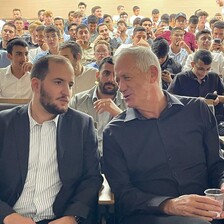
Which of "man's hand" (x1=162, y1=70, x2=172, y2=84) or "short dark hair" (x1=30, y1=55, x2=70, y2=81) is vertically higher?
"short dark hair" (x1=30, y1=55, x2=70, y2=81)

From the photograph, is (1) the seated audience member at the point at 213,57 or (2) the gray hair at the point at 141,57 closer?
(2) the gray hair at the point at 141,57

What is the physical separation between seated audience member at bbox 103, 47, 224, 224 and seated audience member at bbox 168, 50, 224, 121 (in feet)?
5.43

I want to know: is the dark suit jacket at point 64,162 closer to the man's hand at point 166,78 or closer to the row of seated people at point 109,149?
the row of seated people at point 109,149

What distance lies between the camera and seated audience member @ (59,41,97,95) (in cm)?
359

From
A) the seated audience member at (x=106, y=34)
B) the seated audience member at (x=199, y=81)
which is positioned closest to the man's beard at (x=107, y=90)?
the seated audience member at (x=199, y=81)

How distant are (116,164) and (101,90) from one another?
0.95 m

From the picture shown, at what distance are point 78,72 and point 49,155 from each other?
1.77 metres

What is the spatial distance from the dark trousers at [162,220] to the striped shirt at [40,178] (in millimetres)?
361

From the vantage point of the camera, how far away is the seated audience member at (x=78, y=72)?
359 cm

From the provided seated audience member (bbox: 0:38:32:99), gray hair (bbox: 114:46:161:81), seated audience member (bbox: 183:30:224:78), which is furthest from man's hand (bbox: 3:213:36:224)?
seated audience member (bbox: 183:30:224:78)

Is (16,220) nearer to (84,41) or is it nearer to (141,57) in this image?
(141,57)

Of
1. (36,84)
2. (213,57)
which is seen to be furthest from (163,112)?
(213,57)

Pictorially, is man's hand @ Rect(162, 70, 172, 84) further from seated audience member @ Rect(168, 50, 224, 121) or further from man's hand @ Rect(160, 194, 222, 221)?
man's hand @ Rect(160, 194, 222, 221)

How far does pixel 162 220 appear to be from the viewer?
68.2 inches
